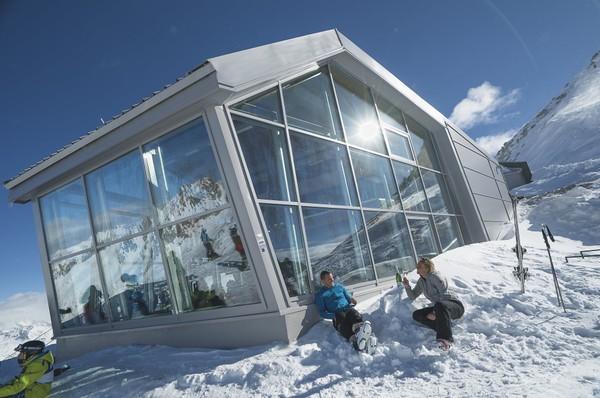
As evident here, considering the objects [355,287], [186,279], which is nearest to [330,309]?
[355,287]

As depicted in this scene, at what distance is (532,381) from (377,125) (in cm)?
827

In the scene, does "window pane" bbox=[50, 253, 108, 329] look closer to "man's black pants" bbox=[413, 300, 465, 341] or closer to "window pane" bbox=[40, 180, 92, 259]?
"window pane" bbox=[40, 180, 92, 259]

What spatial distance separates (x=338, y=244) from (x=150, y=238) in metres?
3.83

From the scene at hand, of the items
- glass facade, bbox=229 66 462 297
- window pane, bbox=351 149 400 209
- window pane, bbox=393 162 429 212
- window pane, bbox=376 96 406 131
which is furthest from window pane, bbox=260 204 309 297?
window pane, bbox=376 96 406 131

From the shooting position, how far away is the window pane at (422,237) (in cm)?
988

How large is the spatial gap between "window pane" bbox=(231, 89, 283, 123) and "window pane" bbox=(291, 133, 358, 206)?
24.0 inches

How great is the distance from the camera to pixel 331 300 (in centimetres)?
557

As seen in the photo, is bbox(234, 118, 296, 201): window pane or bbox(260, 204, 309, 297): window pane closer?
bbox(260, 204, 309, 297): window pane

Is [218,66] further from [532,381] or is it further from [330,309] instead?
[532,381]

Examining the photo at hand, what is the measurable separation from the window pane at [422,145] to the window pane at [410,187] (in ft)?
3.66

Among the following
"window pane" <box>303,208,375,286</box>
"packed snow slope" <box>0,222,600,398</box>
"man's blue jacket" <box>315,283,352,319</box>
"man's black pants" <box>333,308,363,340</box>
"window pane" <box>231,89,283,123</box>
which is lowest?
"packed snow slope" <box>0,222,600,398</box>

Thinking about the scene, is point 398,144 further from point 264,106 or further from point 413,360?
point 413,360

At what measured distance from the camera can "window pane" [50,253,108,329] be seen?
7930 millimetres

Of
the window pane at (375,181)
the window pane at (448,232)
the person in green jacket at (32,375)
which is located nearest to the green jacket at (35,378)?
the person in green jacket at (32,375)
